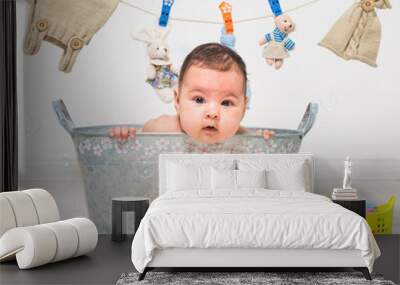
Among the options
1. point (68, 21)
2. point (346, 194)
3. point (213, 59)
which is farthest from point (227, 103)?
point (68, 21)

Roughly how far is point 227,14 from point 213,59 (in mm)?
527

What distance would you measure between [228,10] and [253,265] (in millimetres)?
3348

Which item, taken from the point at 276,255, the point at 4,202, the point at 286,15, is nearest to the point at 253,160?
the point at 286,15

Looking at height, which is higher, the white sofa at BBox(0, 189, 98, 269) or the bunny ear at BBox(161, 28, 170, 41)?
the bunny ear at BBox(161, 28, 170, 41)

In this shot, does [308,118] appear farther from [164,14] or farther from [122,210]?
[122,210]

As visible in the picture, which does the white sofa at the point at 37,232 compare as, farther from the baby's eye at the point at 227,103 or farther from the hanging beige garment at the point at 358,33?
the hanging beige garment at the point at 358,33

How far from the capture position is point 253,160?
7.26 meters

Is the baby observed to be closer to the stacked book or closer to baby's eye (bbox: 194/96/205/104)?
baby's eye (bbox: 194/96/205/104)

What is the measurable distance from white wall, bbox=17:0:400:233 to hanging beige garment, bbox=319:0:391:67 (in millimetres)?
88

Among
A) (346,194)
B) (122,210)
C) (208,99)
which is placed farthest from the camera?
(208,99)

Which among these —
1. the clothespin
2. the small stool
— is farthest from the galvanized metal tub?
the clothespin

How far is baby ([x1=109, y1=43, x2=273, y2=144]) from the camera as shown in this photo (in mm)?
7453

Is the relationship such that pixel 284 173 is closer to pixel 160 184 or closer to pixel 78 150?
pixel 160 184

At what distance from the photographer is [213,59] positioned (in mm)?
7492
